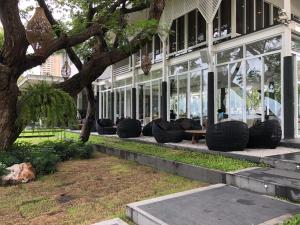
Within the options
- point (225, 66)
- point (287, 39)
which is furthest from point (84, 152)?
point (287, 39)

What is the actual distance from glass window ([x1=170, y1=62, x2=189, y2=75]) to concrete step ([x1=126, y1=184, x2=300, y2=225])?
33.8ft

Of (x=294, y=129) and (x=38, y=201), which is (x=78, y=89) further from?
(x=294, y=129)

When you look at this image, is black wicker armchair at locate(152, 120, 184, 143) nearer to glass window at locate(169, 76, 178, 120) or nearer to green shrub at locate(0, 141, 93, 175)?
green shrub at locate(0, 141, 93, 175)

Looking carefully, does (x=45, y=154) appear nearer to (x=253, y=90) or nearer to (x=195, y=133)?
(x=195, y=133)

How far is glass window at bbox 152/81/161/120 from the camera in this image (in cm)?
1769

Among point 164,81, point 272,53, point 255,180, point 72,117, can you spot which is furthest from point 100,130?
point 255,180

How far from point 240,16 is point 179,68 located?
3726 millimetres

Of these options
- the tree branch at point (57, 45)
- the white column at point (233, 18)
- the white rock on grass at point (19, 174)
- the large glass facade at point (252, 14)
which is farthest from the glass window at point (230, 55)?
the white rock on grass at point (19, 174)

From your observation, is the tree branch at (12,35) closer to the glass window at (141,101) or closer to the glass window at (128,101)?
the glass window at (141,101)

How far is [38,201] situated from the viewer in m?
5.97

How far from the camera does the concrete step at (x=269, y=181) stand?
5.15 metres

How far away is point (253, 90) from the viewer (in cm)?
1162

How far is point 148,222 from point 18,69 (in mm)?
6446

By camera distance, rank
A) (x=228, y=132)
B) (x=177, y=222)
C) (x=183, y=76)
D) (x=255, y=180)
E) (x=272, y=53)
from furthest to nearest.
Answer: (x=183, y=76) → (x=272, y=53) → (x=228, y=132) → (x=255, y=180) → (x=177, y=222)
